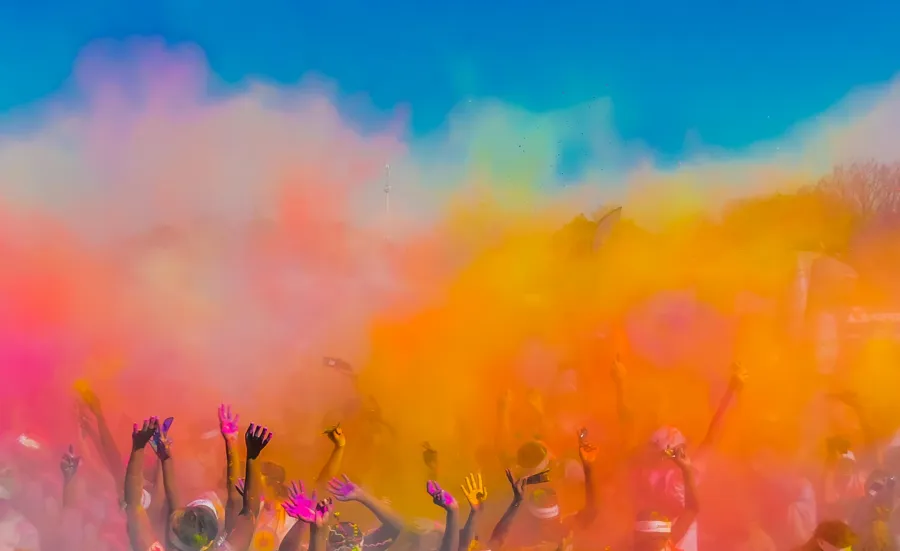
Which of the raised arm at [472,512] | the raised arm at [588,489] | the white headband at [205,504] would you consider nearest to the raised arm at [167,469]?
the white headband at [205,504]

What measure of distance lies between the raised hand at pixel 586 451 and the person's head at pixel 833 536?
2.85ft

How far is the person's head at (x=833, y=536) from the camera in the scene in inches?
111

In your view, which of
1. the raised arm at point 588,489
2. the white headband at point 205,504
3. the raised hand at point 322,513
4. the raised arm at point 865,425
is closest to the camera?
the raised hand at point 322,513

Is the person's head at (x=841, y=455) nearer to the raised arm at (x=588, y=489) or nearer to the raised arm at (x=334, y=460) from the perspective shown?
the raised arm at (x=588, y=489)

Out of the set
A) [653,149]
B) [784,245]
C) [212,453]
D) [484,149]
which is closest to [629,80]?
[653,149]

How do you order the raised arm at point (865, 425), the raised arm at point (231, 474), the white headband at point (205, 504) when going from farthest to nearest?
the raised arm at point (865, 425) → the raised arm at point (231, 474) → the white headband at point (205, 504)

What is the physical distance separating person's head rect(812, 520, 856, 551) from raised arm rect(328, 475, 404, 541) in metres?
1.55

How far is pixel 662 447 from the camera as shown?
298 centimetres

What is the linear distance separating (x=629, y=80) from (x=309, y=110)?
1276 millimetres

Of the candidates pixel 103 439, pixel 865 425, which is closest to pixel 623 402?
pixel 865 425

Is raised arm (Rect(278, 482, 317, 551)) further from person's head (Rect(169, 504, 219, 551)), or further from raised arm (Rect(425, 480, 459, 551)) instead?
raised arm (Rect(425, 480, 459, 551))

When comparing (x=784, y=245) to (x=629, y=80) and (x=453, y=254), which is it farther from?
(x=453, y=254)

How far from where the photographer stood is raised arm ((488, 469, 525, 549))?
105 inches

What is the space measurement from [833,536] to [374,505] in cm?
168
